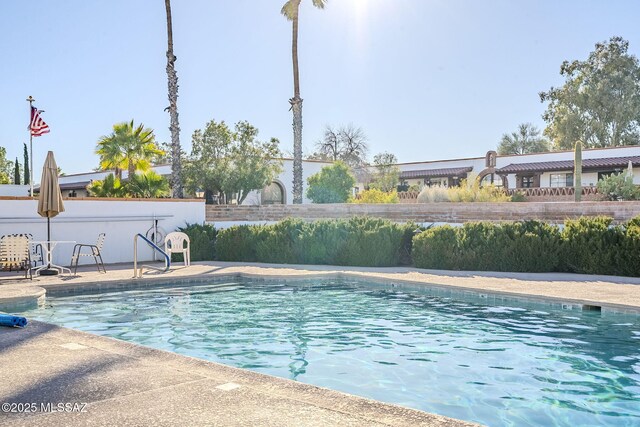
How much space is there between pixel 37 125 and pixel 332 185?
1637 cm

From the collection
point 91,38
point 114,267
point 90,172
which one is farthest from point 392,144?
point 114,267

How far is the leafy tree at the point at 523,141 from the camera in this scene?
2435 inches

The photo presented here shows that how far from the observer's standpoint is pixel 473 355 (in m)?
7.73

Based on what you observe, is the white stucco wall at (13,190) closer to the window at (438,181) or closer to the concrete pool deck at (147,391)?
the window at (438,181)

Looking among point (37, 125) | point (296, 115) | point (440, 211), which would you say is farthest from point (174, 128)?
point (440, 211)

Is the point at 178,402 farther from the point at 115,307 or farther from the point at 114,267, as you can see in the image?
the point at 114,267

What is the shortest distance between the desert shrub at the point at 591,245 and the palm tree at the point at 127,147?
73.0ft

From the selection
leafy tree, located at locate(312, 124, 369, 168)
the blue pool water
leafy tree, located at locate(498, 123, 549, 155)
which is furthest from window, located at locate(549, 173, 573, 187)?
the blue pool water

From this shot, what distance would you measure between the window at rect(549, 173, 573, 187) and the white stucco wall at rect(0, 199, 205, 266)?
2504cm

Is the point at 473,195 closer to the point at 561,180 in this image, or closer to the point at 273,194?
the point at 561,180

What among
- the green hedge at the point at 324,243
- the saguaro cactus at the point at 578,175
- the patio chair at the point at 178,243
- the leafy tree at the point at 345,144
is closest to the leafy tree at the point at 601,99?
the leafy tree at the point at 345,144

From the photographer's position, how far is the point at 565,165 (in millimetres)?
36219

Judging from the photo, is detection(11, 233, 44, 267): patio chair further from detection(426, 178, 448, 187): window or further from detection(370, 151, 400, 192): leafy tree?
detection(426, 178, 448, 187): window

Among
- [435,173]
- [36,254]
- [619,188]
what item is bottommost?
[36,254]
